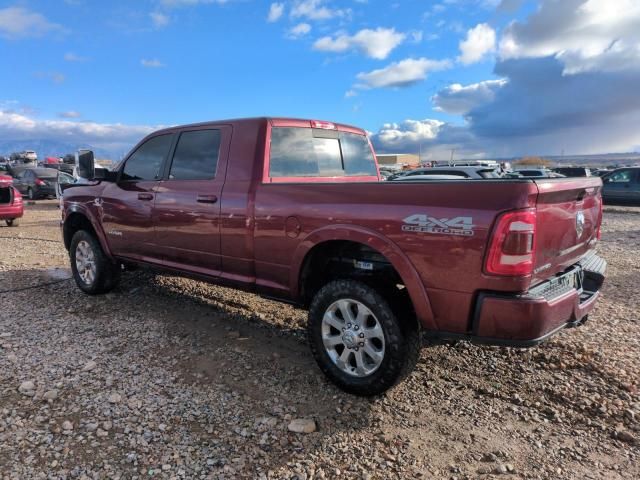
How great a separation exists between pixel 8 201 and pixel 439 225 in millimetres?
12106

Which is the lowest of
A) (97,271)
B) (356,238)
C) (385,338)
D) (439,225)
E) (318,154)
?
(97,271)

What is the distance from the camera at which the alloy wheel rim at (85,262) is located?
550 centimetres

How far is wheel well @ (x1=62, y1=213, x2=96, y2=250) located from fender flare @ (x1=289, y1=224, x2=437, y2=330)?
3690 millimetres

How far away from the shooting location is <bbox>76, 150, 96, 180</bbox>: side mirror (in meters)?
5.16

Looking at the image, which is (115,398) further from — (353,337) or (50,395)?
(353,337)

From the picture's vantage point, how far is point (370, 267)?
10.6 feet

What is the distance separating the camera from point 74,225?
5969 millimetres

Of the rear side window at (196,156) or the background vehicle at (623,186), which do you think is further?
the background vehicle at (623,186)

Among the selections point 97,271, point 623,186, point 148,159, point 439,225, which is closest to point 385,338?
point 439,225

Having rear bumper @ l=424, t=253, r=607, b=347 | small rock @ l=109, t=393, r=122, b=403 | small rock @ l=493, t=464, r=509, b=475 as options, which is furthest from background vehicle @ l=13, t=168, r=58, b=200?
small rock @ l=493, t=464, r=509, b=475

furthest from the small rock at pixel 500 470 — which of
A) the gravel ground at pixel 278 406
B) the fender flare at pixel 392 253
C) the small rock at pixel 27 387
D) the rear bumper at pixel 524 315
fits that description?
the small rock at pixel 27 387

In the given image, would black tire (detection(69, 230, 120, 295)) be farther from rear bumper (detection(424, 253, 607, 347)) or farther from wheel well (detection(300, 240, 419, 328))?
rear bumper (detection(424, 253, 607, 347))

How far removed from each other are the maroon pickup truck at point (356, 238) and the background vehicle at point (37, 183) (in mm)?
17026

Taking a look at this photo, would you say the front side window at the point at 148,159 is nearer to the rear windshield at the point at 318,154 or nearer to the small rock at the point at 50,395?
the rear windshield at the point at 318,154
